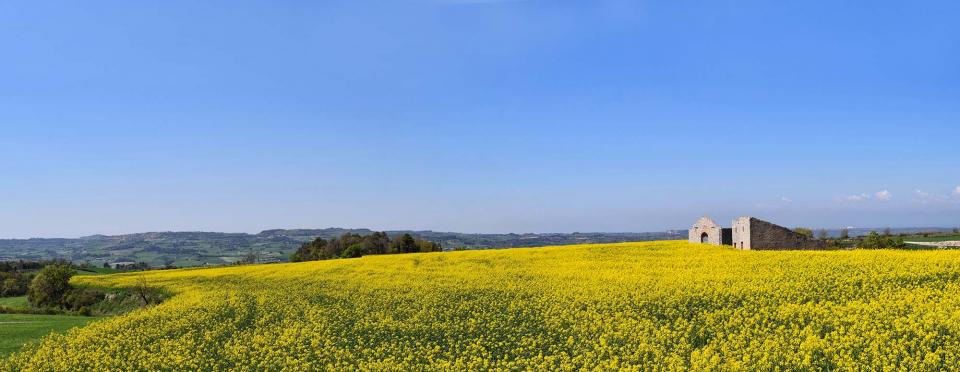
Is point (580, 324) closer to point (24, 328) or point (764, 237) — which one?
point (24, 328)

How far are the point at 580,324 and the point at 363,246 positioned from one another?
226 feet

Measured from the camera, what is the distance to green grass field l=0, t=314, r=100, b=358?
16.2m

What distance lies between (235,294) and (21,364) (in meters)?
10.8

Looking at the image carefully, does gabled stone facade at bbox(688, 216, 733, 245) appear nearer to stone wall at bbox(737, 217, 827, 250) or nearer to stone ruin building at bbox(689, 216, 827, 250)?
stone ruin building at bbox(689, 216, 827, 250)

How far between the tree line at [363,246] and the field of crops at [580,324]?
5672 cm

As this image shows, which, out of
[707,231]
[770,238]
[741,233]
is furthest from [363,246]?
[770,238]

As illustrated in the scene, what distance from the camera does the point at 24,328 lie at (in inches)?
722

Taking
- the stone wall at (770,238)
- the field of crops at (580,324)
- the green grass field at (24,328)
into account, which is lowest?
the green grass field at (24,328)

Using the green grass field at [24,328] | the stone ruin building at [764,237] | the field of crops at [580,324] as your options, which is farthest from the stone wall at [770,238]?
the green grass field at [24,328]

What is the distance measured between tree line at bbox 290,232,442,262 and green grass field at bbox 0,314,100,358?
186 ft

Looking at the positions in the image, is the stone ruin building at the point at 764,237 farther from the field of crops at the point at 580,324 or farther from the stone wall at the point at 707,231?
the field of crops at the point at 580,324

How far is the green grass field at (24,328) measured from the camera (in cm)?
1619

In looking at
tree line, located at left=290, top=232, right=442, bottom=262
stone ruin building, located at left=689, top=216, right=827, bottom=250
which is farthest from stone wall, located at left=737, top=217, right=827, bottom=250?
tree line, located at left=290, top=232, right=442, bottom=262

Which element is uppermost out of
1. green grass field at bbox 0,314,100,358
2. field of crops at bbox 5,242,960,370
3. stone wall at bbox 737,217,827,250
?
stone wall at bbox 737,217,827,250
